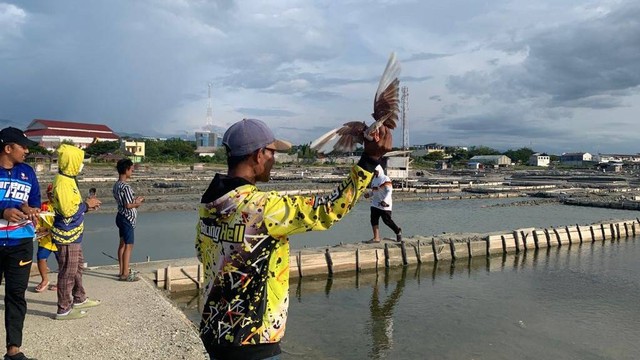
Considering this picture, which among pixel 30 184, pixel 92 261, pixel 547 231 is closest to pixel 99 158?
pixel 92 261

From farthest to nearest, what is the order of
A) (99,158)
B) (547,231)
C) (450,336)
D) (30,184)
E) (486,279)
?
(99,158), (547,231), (486,279), (450,336), (30,184)

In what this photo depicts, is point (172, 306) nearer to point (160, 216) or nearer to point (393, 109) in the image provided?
point (393, 109)

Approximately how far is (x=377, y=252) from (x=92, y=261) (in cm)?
757

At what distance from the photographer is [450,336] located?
24.1ft

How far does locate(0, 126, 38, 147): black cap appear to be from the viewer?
4207 mm

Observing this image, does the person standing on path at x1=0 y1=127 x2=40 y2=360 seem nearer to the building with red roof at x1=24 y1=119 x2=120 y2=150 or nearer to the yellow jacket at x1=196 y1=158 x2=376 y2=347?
the yellow jacket at x1=196 y1=158 x2=376 y2=347

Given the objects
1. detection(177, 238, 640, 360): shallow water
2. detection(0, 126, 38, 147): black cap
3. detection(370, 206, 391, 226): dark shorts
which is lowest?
detection(177, 238, 640, 360): shallow water

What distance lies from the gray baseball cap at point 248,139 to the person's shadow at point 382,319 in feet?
17.0

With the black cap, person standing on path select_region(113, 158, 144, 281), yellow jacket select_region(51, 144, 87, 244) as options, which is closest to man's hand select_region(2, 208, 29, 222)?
the black cap

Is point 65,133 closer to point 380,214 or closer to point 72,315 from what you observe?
point 380,214

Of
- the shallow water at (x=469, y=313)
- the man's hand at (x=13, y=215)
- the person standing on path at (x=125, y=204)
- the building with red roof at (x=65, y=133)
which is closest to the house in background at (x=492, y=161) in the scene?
the building with red roof at (x=65, y=133)

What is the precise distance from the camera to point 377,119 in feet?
7.34

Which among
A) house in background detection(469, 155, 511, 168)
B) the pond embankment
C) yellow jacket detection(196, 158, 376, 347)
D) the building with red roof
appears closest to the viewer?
yellow jacket detection(196, 158, 376, 347)

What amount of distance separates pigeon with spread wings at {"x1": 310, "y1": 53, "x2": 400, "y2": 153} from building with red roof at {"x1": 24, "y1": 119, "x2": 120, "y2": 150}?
98.6 metres
